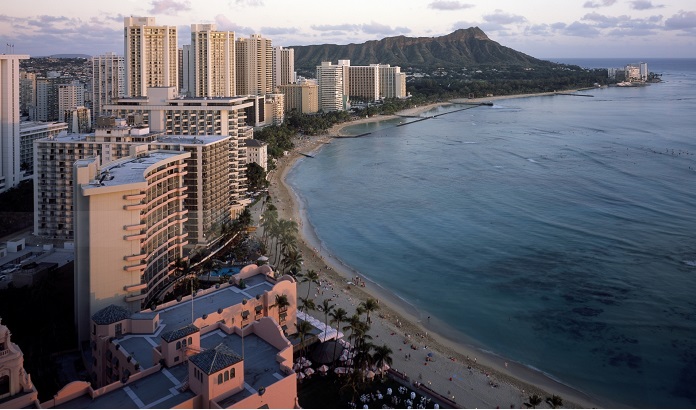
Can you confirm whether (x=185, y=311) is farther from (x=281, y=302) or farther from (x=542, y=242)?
(x=542, y=242)

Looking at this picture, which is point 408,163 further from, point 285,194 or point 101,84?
point 101,84

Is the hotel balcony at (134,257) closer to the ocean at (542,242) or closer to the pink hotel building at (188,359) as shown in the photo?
the pink hotel building at (188,359)

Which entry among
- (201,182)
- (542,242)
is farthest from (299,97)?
(201,182)

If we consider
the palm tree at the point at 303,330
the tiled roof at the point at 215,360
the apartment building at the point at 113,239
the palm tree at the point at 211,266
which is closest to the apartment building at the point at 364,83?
the palm tree at the point at 211,266

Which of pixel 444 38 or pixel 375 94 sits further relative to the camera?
pixel 444 38

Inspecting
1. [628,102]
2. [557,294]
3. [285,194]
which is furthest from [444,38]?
[557,294]

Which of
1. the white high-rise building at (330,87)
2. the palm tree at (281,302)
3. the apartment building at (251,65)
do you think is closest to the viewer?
the palm tree at (281,302)
